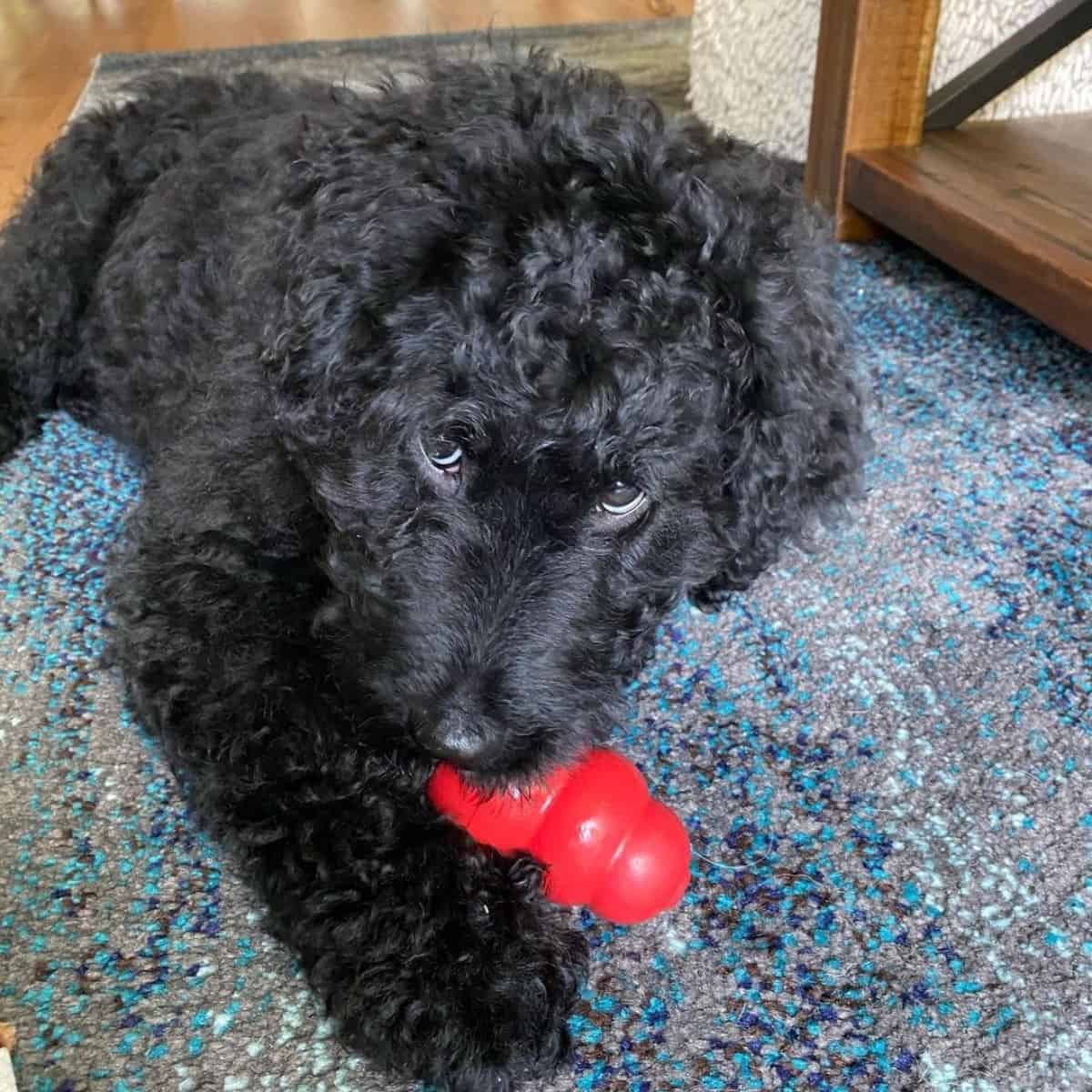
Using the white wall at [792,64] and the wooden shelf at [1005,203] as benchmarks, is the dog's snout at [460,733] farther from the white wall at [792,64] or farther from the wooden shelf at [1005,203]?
the white wall at [792,64]

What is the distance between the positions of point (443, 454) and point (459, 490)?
5cm

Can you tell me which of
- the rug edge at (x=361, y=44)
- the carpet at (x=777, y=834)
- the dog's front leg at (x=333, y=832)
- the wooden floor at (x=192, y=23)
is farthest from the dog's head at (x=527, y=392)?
the wooden floor at (x=192, y=23)

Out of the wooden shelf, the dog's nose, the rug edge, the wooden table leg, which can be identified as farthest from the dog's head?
the rug edge

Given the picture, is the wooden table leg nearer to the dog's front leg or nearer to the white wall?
the white wall

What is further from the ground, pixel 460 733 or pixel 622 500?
pixel 622 500

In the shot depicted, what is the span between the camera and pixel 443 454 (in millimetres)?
1484

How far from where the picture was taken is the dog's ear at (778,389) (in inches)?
62.1

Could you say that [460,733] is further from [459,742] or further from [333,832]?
[333,832]

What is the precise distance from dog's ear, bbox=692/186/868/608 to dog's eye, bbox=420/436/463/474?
0.39m

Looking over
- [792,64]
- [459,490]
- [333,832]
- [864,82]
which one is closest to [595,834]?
[333,832]

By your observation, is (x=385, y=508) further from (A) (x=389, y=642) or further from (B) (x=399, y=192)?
(B) (x=399, y=192)

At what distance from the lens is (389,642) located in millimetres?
1492

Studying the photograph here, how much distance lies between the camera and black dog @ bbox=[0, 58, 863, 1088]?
1.42 m

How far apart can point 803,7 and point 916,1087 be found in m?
3.61
